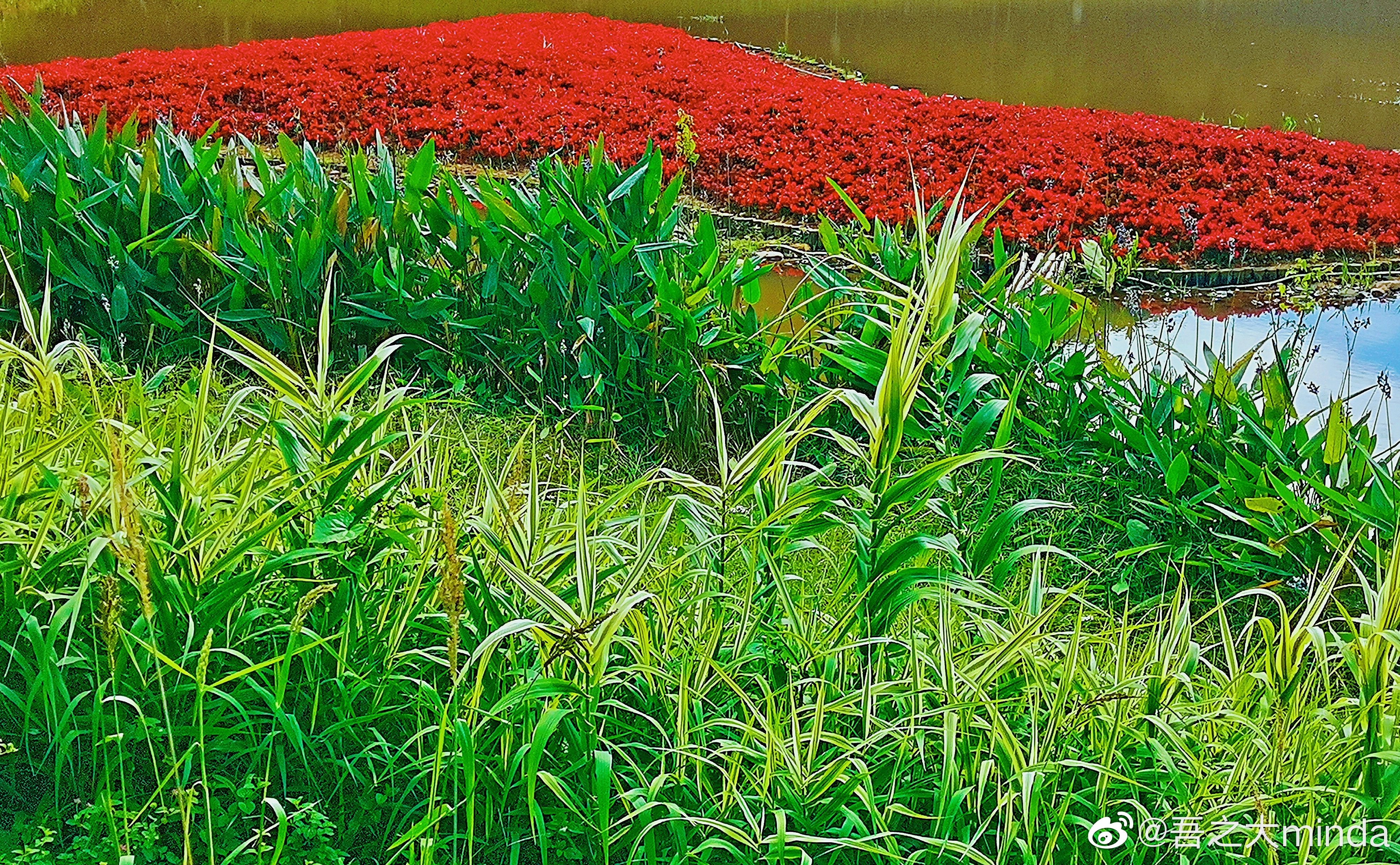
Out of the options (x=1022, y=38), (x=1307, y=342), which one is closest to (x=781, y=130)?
(x=1307, y=342)

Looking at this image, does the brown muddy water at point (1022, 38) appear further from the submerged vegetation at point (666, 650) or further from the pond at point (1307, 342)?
the submerged vegetation at point (666, 650)

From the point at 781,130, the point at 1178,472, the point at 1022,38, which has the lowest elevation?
the point at 1178,472

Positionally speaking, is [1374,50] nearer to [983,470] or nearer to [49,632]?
[983,470]

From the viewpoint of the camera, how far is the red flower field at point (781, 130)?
5914mm

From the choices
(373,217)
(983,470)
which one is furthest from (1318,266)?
(373,217)

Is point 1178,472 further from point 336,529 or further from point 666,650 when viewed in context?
point 336,529

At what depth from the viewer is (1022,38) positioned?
13.4 metres

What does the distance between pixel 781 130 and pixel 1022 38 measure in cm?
738

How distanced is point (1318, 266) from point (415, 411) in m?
4.44

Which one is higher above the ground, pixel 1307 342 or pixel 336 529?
pixel 336 529

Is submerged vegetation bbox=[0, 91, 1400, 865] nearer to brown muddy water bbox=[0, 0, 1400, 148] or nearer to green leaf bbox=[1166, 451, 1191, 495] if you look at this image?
green leaf bbox=[1166, 451, 1191, 495]

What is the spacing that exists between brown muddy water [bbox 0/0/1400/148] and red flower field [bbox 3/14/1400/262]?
2287 millimetres

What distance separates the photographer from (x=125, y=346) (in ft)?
11.4

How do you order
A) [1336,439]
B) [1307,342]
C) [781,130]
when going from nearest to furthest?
1. [1336,439]
2. [1307,342]
3. [781,130]
